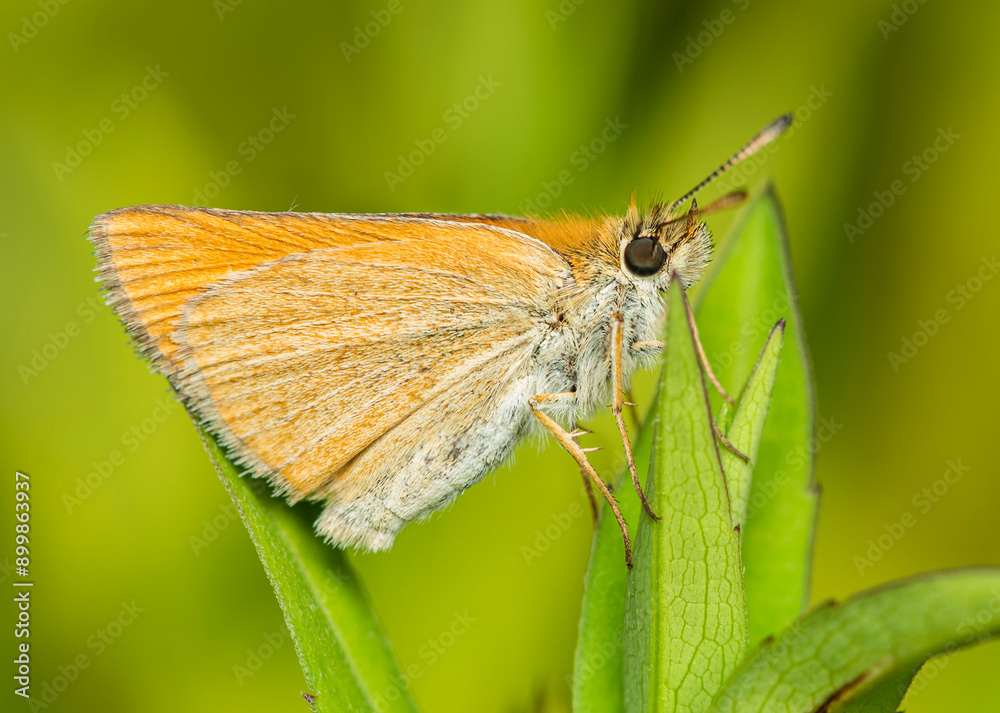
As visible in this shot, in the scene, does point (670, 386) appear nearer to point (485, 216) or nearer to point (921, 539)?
point (485, 216)

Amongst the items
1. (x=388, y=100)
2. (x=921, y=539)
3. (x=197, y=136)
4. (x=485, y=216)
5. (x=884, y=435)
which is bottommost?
(x=921, y=539)

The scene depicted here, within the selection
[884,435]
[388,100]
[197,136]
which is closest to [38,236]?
[197,136]

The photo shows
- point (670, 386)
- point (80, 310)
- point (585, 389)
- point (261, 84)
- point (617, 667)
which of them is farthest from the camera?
point (261, 84)

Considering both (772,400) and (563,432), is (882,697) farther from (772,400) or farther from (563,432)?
(563,432)

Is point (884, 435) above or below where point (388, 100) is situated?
below
